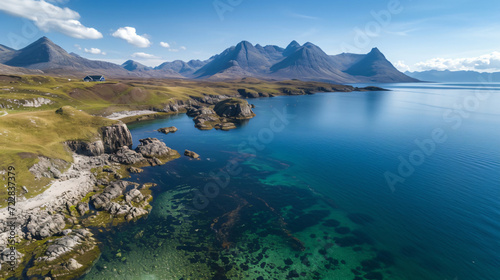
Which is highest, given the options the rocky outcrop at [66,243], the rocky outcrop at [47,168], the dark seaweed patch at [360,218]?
the rocky outcrop at [47,168]

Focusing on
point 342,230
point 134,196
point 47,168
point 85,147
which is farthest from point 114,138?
point 342,230

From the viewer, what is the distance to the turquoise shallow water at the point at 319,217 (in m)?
31.3

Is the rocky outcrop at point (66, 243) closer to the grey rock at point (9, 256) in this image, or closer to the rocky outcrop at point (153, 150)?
the grey rock at point (9, 256)

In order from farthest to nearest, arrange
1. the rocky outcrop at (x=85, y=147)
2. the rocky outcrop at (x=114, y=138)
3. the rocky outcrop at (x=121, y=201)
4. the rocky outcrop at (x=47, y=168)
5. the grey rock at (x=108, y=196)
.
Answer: the rocky outcrop at (x=114, y=138) < the rocky outcrop at (x=85, y=147) < the rocky outcrop at (x=47, y=168) < the grey rock at (x=108, y=196) < the rocky outcrop at (x=121, y=201)

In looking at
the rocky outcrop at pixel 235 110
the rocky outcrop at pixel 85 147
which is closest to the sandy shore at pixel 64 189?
the rocky outcrop at pixel 85 147

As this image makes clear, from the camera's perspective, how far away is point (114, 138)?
72438 millimetres

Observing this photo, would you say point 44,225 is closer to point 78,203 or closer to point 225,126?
point 78,203

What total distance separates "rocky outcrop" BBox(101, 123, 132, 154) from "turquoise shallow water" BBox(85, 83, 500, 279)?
20.5 meters

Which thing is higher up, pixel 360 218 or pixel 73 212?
pixel 360 218

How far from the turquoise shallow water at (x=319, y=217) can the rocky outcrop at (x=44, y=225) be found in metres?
8.64

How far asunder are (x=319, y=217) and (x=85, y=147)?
67336 millimetres

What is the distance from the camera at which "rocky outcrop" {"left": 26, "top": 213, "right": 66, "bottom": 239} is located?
34250 millimetres

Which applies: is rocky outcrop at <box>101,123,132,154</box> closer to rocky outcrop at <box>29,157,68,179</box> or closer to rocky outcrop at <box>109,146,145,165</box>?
rocky outcrop at <box>109,146,145,165</box>

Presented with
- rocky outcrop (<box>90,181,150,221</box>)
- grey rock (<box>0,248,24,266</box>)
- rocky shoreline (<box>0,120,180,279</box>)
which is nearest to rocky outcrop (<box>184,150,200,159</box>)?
rocky shoreline (<box>0,120,180,279</box>)
